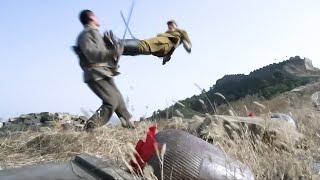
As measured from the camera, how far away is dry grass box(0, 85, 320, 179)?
4.11m

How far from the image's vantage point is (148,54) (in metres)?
7.76

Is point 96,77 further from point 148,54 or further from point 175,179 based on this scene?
point 175,179

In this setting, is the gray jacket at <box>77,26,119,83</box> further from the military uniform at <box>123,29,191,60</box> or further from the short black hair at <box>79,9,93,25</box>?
the military uniform at <box>123,29,191,60</box>

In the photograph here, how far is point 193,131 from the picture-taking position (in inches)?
269

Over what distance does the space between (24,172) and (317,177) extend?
2040mm

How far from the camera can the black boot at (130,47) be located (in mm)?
7363

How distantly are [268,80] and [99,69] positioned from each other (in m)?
22.1

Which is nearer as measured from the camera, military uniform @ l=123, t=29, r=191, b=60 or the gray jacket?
the gray jacket

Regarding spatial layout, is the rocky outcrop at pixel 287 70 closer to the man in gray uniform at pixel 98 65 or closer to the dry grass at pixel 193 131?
the dry grass at pixel 193 131

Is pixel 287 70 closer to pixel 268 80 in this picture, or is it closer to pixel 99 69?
pixel 268 80

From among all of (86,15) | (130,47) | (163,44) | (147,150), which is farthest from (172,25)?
(147,150)

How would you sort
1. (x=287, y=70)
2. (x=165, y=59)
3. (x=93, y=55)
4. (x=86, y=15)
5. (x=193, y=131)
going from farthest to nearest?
(x=287, y=70) < (x=165, y=59) < (x=86, y=15) < (x=93, y=55) < (x=193, y=131)

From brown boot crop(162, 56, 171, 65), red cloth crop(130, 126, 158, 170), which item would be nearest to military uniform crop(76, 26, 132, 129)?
brown boot crop(162, 56, 171, 65)

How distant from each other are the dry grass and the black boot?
100cm
